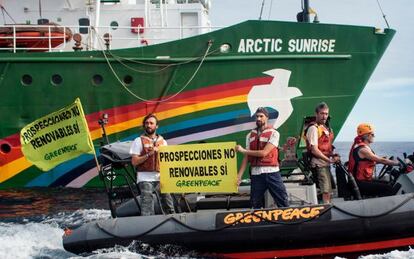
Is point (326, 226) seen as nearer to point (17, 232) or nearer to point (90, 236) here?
point (90, 236)

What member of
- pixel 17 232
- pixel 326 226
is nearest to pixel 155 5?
pixel 17 232

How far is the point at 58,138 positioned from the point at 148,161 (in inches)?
55.6

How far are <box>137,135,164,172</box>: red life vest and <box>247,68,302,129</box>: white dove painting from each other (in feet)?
17.7

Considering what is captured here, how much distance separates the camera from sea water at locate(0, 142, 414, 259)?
7.39 metres

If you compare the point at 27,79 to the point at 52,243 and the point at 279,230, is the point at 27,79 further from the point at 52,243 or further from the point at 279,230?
the point at 279,230

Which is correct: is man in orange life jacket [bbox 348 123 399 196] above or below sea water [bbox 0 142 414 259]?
above

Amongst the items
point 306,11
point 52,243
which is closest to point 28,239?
point 52,243

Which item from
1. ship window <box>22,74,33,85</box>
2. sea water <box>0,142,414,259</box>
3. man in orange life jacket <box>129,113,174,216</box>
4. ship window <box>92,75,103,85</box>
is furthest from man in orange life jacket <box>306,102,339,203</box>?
ship window <box>22,74,33,85</box>

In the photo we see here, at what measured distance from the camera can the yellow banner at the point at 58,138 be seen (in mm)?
8125

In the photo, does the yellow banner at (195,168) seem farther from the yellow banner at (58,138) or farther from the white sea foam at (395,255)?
the white sea foam at (395,255)

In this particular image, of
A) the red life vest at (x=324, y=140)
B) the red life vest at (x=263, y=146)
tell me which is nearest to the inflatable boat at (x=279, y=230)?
the red life vest at (x=263, y=146)

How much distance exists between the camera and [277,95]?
12844mm

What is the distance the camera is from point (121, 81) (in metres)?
12.8

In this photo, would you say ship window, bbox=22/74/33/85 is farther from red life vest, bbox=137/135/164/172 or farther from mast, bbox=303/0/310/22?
mast, bbox=303/0/310/22
